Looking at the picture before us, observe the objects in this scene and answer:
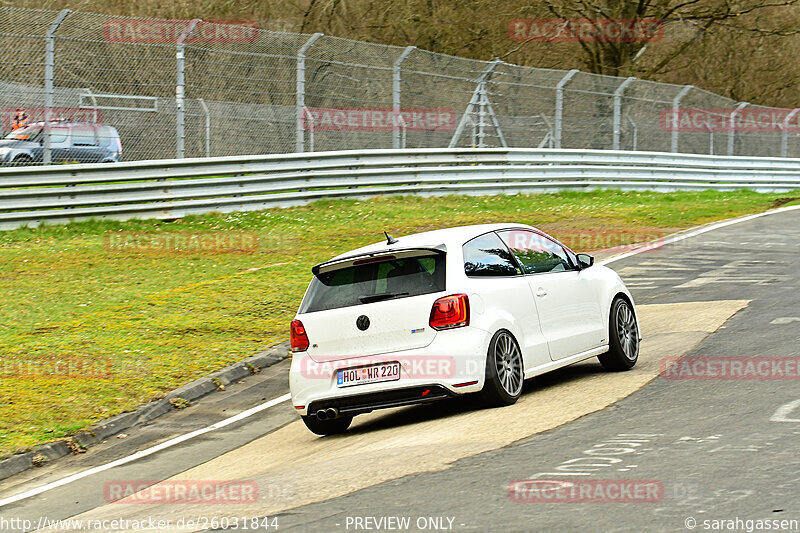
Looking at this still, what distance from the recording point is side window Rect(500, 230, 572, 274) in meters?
9.31

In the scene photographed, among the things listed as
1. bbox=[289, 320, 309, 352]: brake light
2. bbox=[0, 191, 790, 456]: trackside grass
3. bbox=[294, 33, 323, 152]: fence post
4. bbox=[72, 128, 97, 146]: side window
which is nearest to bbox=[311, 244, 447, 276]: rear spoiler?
bbox=[289, 320, 309, 352]: brake light

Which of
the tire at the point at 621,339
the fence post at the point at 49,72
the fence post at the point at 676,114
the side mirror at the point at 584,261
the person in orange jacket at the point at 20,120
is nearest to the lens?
the tire at the point at 621,339

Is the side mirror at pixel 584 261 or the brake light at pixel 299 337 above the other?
the side mirror at pixel 584 261

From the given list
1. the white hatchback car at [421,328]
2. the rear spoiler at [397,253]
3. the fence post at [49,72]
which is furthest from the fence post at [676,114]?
the rear spoiler at [397,253]

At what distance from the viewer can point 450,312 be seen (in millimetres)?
8234

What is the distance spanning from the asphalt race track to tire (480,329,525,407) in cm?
14

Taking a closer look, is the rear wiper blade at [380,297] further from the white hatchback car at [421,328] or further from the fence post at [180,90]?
the fence post at [180,90]

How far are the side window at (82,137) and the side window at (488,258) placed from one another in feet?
37.5

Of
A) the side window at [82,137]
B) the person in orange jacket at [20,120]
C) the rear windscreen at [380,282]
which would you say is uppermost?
the person in orange jacket at [20,120]

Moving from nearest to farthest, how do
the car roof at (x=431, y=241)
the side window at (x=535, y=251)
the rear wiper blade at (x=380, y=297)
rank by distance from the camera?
1. the rear wiper blade at (x=380, y=297)
2. the car roof at (x=431, y=241)
3. the side window at (x=535, y=251)

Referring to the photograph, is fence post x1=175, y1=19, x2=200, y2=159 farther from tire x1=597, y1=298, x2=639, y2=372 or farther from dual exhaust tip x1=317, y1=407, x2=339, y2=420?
dual exhaust tip x1=317, y1=407, x2=339, y2=420

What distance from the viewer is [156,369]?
10.8 m

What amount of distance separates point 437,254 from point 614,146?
21514 millimetres

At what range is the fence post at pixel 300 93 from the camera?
71.5 feet
